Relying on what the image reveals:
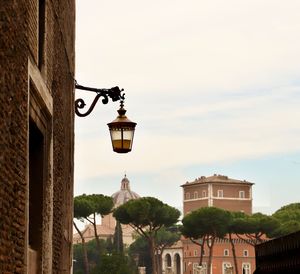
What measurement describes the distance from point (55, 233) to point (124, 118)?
206cm

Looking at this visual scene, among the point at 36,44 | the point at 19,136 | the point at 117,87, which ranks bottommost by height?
the point at 19,136

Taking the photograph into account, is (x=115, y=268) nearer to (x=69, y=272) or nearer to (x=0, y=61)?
(x=69, y=272)

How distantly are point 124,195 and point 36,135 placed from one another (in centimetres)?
17390

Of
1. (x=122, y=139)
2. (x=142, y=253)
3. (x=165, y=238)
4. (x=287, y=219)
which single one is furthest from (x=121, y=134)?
(x=165, y=238)

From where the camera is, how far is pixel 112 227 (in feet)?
547

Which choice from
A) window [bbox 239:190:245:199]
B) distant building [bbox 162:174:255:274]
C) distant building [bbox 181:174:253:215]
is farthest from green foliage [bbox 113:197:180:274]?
window [bbox 239:190:245:199]

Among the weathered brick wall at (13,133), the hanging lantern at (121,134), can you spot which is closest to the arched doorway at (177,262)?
the hanging lantern at (121,134)

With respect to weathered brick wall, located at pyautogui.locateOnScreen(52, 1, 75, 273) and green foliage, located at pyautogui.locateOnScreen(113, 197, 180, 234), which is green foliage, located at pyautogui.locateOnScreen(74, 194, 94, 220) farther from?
weathered brick wall, located at pyautogui.locateOnScreen(52, 1, 75, 273)

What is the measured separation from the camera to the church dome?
17988cm

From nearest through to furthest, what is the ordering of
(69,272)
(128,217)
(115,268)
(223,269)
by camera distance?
(69,272) < (115,268) < (128,217) < (223,269)

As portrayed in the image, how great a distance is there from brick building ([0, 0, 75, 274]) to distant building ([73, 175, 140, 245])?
130m

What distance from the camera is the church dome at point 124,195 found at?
180m

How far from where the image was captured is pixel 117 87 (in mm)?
10961

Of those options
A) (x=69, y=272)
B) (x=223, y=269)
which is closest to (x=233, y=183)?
(x=223, y=269)
